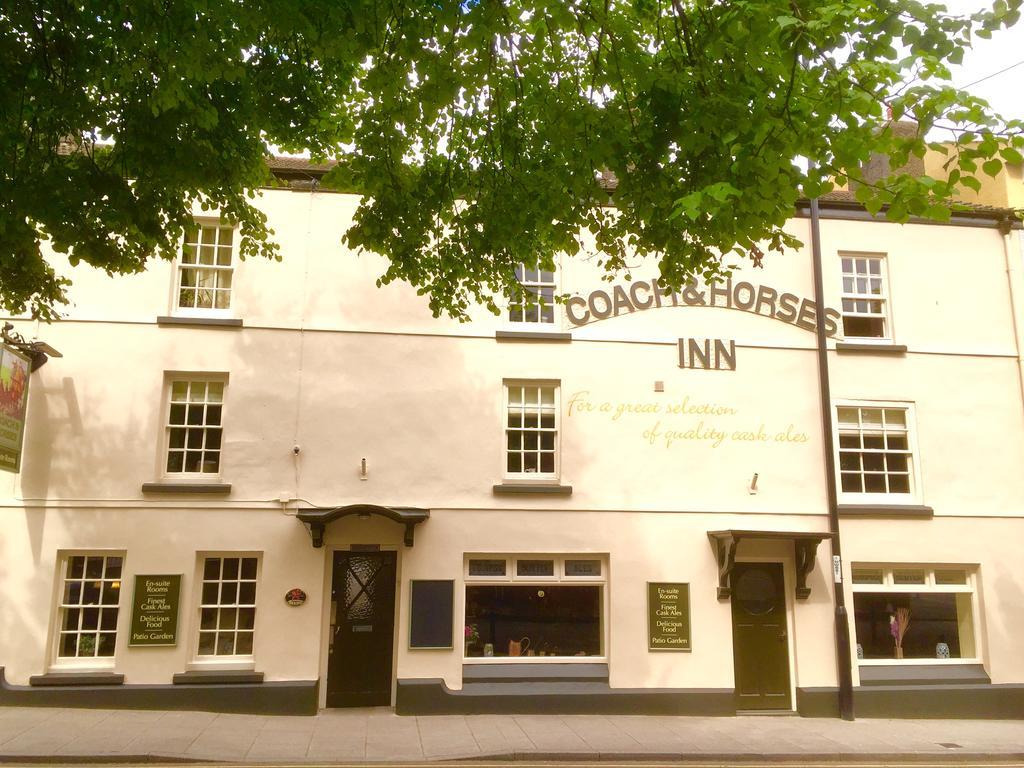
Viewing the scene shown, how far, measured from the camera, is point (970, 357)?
14.8 metres

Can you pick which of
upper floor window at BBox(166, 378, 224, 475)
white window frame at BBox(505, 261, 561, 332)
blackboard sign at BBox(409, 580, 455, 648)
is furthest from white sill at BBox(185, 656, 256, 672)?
white window frame at BBox(505, 261, 561, 332)

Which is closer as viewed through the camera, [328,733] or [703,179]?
[703,179]

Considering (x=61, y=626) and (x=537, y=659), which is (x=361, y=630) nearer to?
(x=537, y=659)

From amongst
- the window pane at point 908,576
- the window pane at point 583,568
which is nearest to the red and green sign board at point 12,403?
the window pane at point 583,568

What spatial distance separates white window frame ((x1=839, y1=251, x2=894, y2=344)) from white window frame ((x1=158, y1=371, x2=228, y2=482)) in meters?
10.7

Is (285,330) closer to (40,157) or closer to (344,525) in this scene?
(344,525)

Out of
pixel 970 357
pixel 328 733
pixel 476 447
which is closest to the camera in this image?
pixel 328 733

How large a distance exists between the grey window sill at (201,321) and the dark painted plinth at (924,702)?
1088 cm

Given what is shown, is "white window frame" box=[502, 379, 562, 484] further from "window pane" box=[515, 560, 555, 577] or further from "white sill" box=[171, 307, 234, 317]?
"white sill" box=[171, 307, 234, 317]

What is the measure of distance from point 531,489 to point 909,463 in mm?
6658

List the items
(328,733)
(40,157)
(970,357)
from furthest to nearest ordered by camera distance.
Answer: (970,357)
(328,733)
(40,157)

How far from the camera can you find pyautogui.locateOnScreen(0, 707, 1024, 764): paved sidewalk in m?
10.3

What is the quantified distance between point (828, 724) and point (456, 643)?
5.83 meters

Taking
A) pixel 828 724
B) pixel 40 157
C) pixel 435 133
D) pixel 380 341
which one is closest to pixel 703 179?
pixel 435 133
